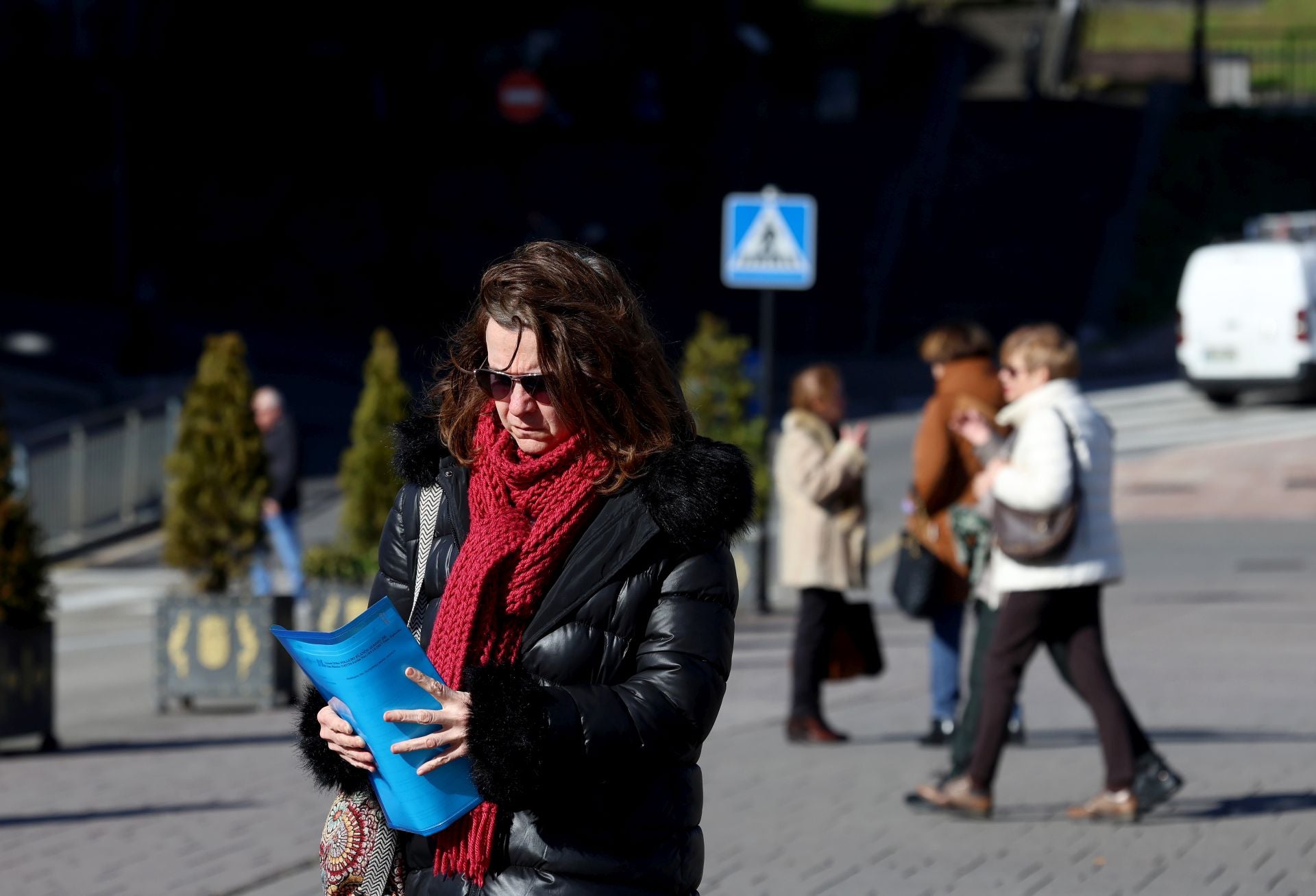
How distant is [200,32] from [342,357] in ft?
30.0

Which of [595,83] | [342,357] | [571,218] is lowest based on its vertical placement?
[342,357]

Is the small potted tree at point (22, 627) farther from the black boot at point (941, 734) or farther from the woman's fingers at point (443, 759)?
the woman's fingers at point (443, 759)

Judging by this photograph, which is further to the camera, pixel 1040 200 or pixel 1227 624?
pixel 1040 200

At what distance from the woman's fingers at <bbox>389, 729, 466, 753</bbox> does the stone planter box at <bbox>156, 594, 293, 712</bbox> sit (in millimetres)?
7628

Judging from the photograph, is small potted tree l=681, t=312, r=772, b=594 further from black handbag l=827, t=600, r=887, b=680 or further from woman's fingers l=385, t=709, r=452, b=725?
woman's fingers l=385, t=709, r=452, b=725

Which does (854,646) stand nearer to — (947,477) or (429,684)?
(947,477)

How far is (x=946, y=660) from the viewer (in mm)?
8867

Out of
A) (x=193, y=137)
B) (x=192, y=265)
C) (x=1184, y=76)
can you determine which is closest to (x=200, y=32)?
(x=193, y=137)

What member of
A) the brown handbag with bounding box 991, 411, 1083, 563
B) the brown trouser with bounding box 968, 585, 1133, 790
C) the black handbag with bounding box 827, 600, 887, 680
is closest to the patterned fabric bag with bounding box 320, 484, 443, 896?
the brown handbag with bounding box 991, 411, 1083, 563

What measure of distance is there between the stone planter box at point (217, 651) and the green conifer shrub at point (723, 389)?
185 inches

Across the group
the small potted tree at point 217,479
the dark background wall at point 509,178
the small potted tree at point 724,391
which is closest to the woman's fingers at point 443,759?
the small potted tree at point 217,479

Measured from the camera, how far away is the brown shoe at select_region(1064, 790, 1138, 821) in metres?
7.20

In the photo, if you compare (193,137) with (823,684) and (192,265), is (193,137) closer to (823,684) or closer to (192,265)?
(192,265)

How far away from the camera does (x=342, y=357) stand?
Result: 28688 mm
